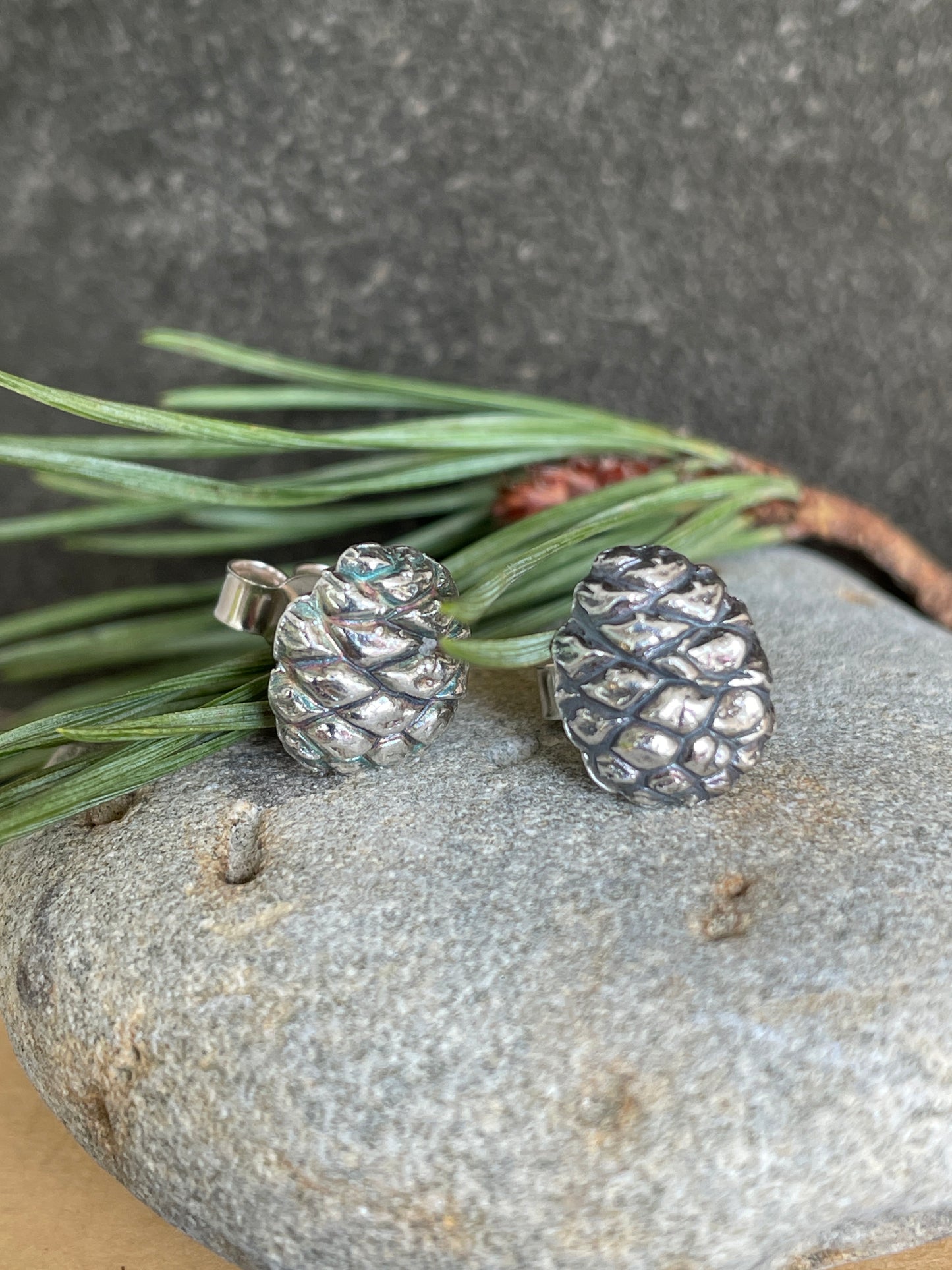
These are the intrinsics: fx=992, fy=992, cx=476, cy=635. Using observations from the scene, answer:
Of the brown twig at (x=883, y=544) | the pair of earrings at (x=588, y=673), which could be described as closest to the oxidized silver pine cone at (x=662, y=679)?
the pair of earrings at (x=588, y=673)

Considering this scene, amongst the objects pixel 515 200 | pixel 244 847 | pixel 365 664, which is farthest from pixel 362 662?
pixel 515 200

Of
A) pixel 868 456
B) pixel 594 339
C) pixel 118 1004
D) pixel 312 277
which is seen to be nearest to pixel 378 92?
pixel 312 277

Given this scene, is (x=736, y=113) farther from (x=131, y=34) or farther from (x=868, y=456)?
(x=131, y=34)

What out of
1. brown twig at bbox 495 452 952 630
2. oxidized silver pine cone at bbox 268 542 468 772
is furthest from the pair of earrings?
brown twig at bbox 495 452 952 630

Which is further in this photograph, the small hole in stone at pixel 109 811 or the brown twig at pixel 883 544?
the brown twig at pixel 883 544

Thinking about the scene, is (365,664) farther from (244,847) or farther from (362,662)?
(244,847)

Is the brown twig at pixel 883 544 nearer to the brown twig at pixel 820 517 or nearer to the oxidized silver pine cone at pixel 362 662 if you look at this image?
the brown twig at pixel 820 517

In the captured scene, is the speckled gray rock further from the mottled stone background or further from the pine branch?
the mottled stone background
